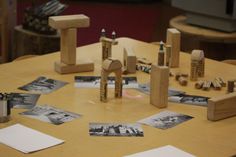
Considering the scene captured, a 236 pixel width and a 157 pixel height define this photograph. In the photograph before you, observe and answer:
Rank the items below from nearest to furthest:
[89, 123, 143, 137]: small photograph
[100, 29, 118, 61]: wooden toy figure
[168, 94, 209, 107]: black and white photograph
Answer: [89, 123, 143, 137]: small photograph, [168, 94, 209, 107]: black and white photograph, [100, 29, 118, 61]: wooden toy figure

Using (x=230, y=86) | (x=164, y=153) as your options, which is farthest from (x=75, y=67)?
(x=164, y=153)

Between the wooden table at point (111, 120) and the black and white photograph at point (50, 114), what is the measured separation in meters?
0.04

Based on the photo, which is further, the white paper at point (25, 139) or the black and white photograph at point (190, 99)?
the black and white photograph at point (190, 99)

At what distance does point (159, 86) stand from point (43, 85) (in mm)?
631

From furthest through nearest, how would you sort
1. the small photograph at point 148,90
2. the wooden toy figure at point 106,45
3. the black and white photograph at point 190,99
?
the wooden toy figure at point 106,45
the small photograph at point 148,90
the black and white photograph at point 190,99

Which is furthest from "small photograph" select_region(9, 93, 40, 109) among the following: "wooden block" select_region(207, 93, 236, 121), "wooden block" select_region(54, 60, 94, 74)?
"wooden block" select_region(207, 93, 236, 121)

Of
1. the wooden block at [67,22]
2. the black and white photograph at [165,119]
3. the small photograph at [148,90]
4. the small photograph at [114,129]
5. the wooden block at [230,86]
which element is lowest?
the small photograph at [114,129]

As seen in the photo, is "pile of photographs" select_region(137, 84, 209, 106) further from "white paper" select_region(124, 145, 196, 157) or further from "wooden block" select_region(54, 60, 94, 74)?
"white paper" select_region(124, 145, 196, 157)

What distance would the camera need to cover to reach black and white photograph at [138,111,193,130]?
7.61 feet

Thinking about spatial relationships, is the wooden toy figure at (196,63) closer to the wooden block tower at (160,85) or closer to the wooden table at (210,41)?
the wooden block tower at (160,85)

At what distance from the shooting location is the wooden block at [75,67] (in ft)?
9.57

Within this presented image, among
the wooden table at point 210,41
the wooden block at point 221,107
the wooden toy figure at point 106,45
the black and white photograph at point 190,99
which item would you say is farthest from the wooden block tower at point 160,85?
the wooden table at point 210,41

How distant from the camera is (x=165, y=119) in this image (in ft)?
7.80

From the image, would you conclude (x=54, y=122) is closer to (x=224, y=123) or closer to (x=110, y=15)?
(x=224, y=123)
